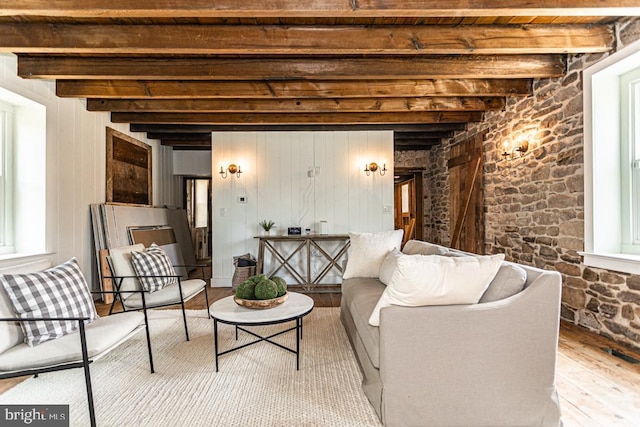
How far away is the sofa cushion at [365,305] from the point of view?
1.79m

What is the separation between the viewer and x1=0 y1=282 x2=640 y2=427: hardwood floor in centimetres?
174

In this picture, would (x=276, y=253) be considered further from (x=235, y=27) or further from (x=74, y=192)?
(x=235, y=27)

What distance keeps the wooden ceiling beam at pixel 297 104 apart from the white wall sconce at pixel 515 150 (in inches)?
21.6

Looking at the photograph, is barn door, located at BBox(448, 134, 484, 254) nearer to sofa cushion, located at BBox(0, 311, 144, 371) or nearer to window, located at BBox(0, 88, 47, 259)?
sofa cushion, located at BBox(0, 311, 144, 371)

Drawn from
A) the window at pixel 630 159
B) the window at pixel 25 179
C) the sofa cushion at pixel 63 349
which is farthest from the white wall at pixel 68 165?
the window at pixel 630 159

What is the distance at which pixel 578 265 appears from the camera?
10.0 ft

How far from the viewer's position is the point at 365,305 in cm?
226

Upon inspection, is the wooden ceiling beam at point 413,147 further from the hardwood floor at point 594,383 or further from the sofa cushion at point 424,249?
the hardwood floor at point 594,383

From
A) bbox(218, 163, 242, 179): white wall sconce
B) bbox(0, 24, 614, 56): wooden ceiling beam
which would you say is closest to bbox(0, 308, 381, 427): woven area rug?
bbox(0, 24, 614, 56): wooden ceiling beam

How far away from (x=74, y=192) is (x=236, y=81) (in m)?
2.20

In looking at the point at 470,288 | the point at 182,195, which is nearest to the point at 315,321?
the point at 470,288

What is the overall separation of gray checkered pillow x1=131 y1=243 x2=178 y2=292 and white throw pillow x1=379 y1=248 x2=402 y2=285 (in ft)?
6.23

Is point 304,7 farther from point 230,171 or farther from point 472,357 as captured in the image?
point 230,171

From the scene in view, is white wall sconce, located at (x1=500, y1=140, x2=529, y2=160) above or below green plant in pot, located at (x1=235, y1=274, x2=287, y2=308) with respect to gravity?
above
